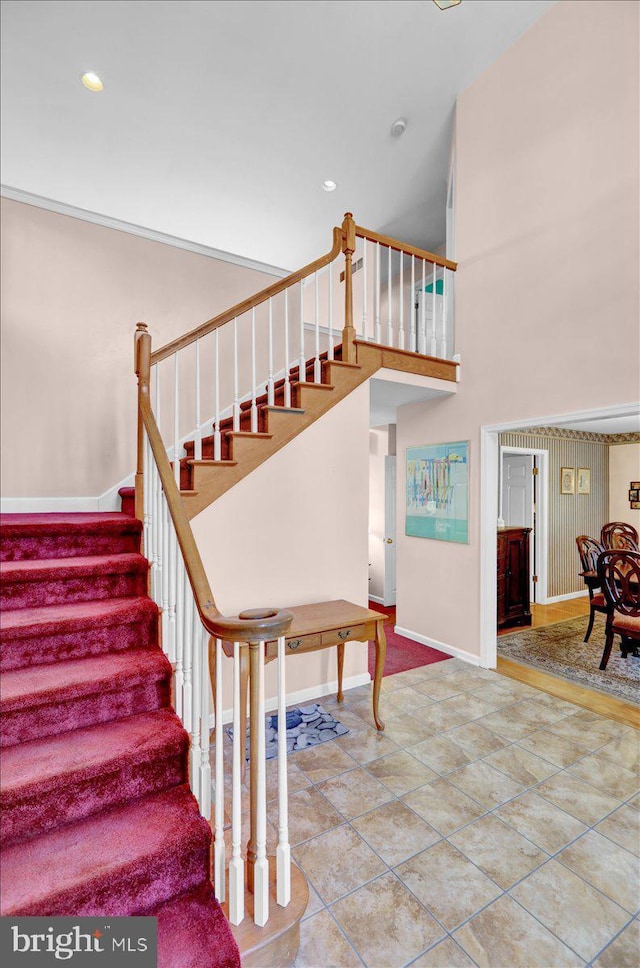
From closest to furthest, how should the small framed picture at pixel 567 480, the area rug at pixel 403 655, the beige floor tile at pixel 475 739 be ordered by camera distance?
the beige floor tile at pixel 475 739 → the area rug at pixel 403 655 → the small framed picture at pixel 567 480

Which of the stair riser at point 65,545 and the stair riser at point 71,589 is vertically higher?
the stair riser at point 65,545

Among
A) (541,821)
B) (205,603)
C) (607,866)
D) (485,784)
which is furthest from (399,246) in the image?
(607,866)

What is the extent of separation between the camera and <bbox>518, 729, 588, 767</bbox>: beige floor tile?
98.5 inches

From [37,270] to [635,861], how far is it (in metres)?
4.94

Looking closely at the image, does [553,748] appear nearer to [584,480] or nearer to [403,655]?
[403,655]

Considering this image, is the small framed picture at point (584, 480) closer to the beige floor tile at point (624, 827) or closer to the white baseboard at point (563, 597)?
the white baseboard at point (563, 597)

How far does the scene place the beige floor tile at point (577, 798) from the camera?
2.09 m

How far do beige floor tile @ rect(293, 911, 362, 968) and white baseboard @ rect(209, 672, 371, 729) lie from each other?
1.46 metres

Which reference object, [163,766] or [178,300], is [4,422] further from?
[163,766]

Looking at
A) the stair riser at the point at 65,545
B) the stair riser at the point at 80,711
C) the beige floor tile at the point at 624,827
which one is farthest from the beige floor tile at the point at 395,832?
the stair riser at the point at 65,545

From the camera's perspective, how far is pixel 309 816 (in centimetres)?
208

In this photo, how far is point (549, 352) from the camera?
329 cm

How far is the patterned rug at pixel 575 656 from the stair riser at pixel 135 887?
126 inches

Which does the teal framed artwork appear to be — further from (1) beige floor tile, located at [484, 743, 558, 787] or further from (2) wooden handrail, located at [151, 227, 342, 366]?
(2) wooden handrail, located at [151, 227, 342, 366]
